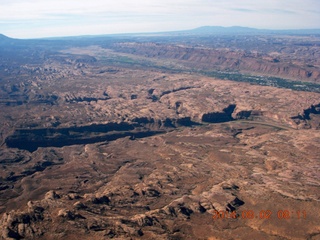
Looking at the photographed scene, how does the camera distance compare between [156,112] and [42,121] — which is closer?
[42,121]

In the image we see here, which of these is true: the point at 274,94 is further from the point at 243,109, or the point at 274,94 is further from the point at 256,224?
the point at 256,224

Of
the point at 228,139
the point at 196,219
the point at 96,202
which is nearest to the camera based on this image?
the point at 196,219

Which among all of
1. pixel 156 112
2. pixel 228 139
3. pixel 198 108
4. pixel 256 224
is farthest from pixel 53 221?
pixel 198 108
